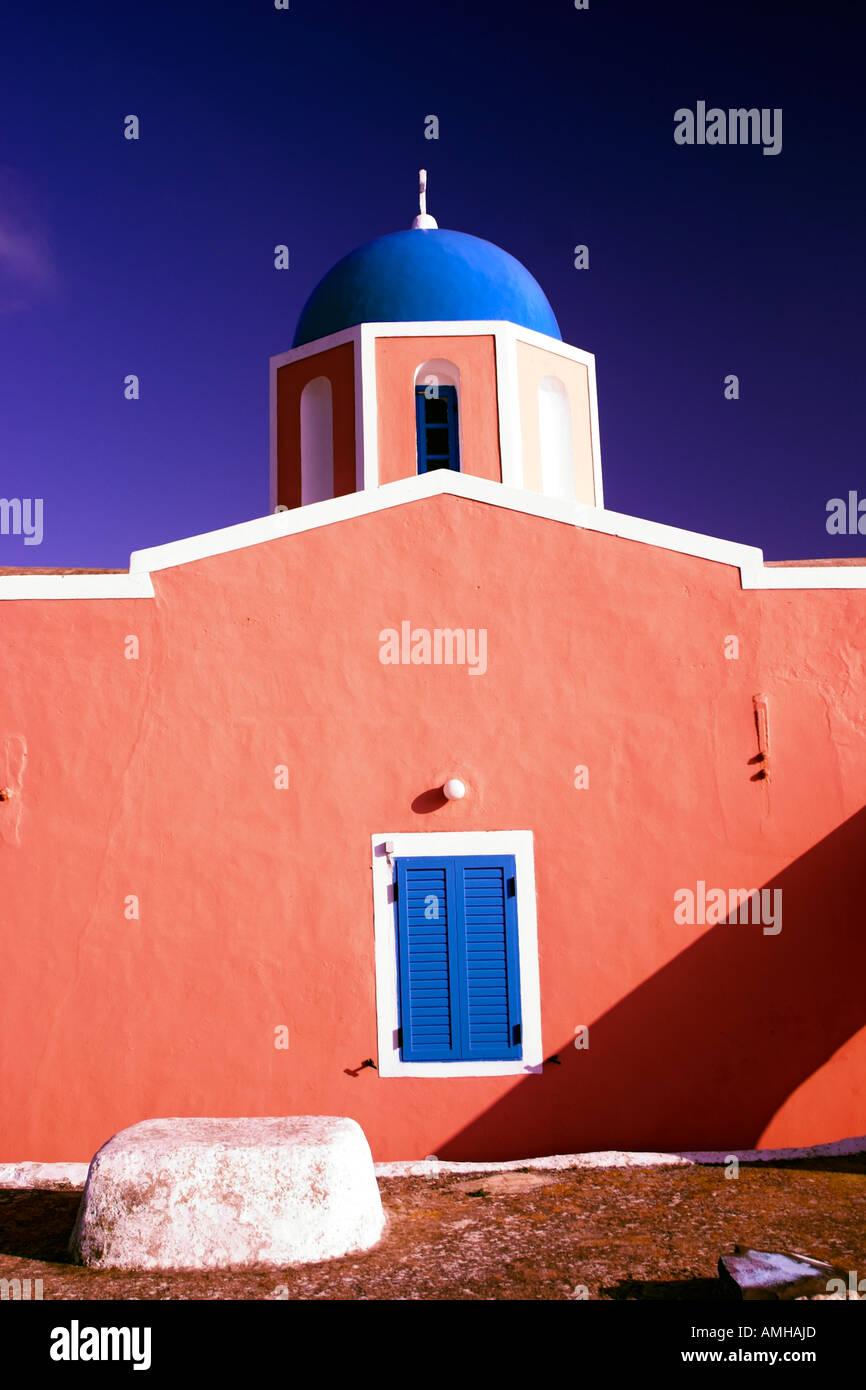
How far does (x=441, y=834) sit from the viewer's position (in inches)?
300

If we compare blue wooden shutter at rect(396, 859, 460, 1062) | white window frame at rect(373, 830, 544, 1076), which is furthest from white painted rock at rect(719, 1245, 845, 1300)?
blue wooden shutter at rect(396, 859, 460, 1062)

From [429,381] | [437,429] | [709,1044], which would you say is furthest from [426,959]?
[429,381]

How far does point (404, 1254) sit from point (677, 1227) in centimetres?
177

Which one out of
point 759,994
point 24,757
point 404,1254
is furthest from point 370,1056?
point 24,757

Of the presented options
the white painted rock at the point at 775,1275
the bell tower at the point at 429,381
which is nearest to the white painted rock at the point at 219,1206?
the white painted rock at the point at 775,1275

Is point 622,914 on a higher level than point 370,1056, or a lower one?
higher

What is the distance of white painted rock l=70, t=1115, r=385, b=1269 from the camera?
208 inches

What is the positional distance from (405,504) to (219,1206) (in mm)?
5228

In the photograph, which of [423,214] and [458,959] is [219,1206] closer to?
[458,959]

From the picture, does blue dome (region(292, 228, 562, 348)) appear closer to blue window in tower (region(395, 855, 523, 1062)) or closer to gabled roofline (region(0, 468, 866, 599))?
gabled roofline (region(0, 468, 866, 599))

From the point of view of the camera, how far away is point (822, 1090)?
7441mm

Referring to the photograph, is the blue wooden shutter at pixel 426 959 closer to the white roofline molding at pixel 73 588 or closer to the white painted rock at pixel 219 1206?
the white painted rock at pixel 219 1206

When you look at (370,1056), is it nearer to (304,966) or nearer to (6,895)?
(304,966)

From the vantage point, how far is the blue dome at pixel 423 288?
11242 millimetres
